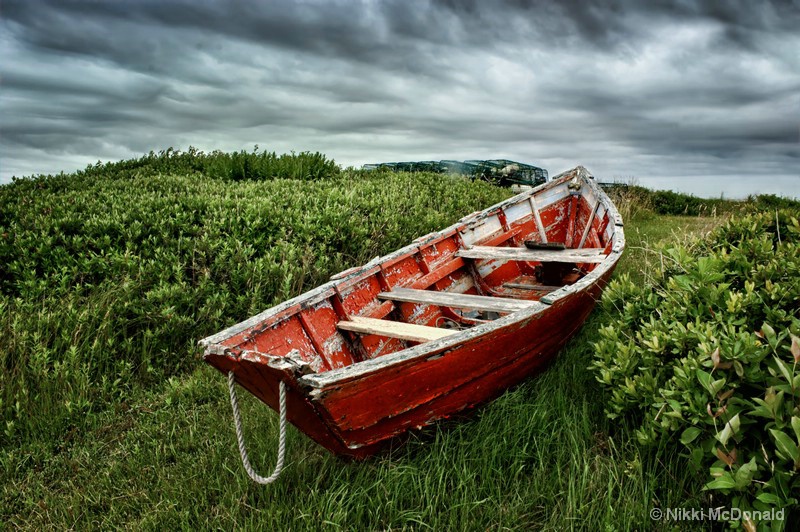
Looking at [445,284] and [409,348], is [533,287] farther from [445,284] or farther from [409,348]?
[409,348]

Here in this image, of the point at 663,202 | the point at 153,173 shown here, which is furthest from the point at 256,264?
the point at 663,202

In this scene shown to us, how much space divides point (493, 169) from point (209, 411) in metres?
12.2

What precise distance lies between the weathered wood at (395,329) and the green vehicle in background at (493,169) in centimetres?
1053

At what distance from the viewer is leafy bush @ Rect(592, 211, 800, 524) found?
2336 mm

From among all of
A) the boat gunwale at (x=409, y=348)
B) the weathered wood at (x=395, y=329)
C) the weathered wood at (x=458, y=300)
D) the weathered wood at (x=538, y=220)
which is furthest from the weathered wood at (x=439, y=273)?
the weathered wood at (x=538, y=220)

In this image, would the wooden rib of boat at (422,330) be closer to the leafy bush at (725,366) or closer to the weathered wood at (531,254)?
the weathered wood at (531,254)

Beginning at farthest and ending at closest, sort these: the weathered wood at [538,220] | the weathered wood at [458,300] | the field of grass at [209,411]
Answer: the weathered wood at [538,220] → the weathered wood at [458,300] → the field of grass at [209,411]

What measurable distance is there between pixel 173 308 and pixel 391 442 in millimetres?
2865

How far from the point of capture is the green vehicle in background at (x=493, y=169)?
47.7 ft

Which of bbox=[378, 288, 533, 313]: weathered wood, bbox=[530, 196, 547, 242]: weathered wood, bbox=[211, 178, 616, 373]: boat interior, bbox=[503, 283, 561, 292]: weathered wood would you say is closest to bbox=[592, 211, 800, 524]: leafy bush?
bbox=[378, 288, 533, 313]: weathered wood

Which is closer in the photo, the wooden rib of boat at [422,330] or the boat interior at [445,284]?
the wooden rib of boat at [422,330]

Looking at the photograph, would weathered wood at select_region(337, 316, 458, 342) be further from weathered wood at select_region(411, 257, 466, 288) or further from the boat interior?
weathered wood at select_region(411, 257, 466, 288)

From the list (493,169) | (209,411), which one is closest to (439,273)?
(209,411)

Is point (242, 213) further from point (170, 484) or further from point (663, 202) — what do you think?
point (663, 202)
